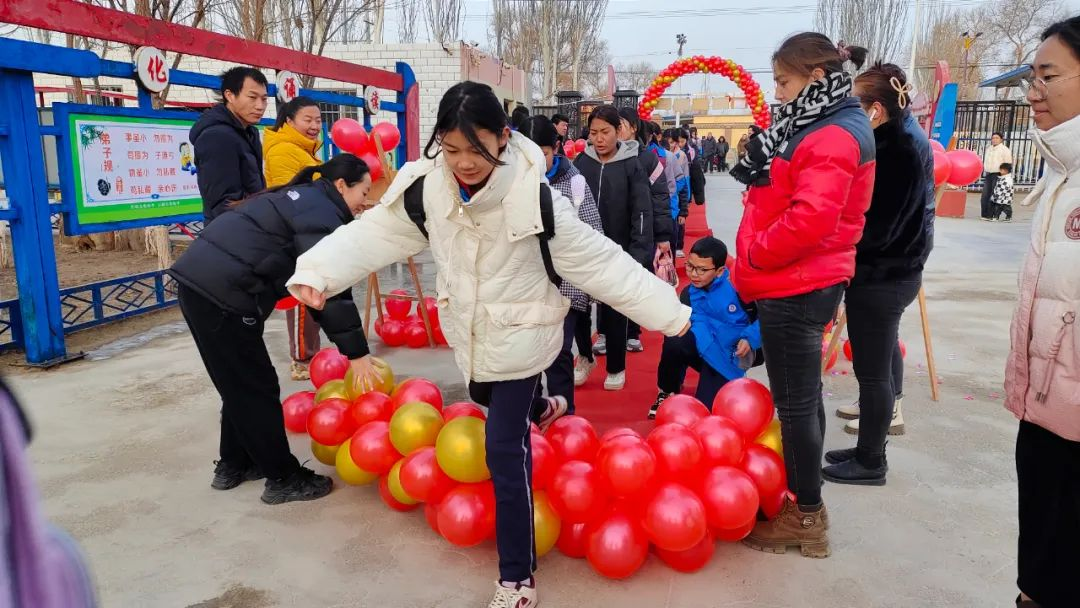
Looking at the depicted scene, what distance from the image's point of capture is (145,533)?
9.68 feet

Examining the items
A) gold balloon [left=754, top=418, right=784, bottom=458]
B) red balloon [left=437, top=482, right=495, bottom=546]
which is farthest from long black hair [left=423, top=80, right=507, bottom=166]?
gold balloon [left=754, top=418, right=784, bottom=458]

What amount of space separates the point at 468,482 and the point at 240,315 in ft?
3.79

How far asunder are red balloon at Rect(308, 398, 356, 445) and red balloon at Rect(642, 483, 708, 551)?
1.47 metres

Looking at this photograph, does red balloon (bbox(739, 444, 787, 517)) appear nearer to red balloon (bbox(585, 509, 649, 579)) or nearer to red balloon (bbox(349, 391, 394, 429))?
red balloon (bbox(585, 509, 649, 579))

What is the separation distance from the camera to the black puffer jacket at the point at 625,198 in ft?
14.4

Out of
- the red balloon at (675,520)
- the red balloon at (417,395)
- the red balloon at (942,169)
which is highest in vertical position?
the red balloon at (942,169)

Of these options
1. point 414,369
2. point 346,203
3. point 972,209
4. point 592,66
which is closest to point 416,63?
point 972,209

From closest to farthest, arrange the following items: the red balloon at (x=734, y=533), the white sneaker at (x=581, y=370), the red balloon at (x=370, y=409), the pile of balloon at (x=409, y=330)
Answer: the red balloon at (x=734, y=533)
the red balloon at (x=370, y=409)
the white sneaker at (x=581, y=370)
the pile of balloon at (x=409, y=330)

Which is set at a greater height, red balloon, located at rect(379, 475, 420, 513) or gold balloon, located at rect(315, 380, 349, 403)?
gold balloon, located at rect(315, 380, 349, 403)

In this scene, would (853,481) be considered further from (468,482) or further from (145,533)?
(145,533)

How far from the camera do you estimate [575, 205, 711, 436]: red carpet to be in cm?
412

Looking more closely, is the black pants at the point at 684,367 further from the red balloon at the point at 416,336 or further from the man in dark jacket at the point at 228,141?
the man in dark jacket at the point at 228,141

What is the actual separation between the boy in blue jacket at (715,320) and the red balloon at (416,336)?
2410 millimetres

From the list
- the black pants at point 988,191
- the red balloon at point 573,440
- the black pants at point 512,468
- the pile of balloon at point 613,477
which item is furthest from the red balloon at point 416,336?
the black pants at point 988,191
